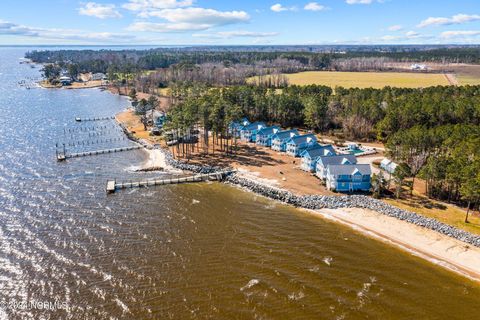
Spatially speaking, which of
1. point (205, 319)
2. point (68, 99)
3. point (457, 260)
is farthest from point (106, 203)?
point (68, 99)

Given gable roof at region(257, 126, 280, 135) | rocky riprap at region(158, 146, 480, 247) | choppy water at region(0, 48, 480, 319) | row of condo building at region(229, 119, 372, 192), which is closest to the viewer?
choppy water at region(0, 48, 480, 319)

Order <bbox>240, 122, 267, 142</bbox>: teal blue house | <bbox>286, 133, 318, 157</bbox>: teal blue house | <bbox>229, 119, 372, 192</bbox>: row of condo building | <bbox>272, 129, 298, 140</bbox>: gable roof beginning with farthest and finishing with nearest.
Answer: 1. <bbox>240, 122, 267, 142</bbox>: teal blue house
2. <bbox>272, 129, 298, 140</bbox>: gable roof
3. <bbox>286, 133, 318, 157</bbox>: teal blue house
4. <bbox>229, 119, 372, 192</bbox>: row of condo building

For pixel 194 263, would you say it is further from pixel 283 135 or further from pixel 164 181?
pixel 283 135

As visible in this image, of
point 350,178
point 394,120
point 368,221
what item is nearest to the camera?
point 368,221

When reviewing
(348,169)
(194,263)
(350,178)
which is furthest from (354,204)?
(194,263)

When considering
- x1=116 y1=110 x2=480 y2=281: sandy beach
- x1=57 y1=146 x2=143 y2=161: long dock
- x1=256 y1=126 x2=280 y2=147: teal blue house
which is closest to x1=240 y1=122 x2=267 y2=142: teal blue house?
x1=256 y1=126 x2=280 y2=147: teal blue house

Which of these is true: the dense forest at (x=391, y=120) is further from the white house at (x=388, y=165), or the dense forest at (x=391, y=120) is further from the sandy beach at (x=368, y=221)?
the sandy beach at (x=368, y=221)

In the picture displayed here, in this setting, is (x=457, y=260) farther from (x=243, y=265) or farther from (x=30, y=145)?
(x=30, y=145)

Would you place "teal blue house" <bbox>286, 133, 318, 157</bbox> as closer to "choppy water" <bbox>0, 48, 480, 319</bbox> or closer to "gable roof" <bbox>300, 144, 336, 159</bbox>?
"gable roof" <bbox>300, 144, 336, 159</bbox>
